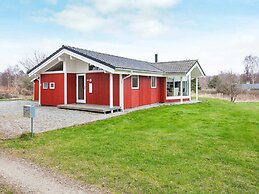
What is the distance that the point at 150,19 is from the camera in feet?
58.2

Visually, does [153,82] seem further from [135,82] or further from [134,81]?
[134,81]

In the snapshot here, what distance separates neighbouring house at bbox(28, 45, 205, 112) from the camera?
1351 cm

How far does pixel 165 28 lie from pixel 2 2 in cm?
1208

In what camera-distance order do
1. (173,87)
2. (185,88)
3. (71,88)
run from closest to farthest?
(71,88)
(173,87)
(185,88)

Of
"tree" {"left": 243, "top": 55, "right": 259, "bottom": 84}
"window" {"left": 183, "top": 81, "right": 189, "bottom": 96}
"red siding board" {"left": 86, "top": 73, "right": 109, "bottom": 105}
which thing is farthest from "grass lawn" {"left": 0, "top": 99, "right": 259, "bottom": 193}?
"tree" {"left": 243, "top": 55, "right": 259, "bottom": 84}

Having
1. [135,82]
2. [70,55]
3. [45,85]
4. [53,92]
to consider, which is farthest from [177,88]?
[45,85]

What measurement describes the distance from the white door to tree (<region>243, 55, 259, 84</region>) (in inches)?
2155

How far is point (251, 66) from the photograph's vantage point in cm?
6003

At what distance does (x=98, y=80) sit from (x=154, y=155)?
9.34m

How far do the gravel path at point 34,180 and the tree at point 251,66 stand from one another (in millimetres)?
63087

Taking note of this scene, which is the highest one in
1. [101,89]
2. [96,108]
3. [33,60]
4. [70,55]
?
[33,60]

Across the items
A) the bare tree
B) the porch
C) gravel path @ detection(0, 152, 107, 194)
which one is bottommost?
gravel path @ detection(0, 152, 107, 194)

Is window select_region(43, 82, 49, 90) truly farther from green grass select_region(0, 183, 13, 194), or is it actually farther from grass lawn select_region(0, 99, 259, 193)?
green grass select_region(0, 183, 13, 194)

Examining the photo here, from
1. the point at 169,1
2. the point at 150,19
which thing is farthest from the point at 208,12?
the point at 150,19
